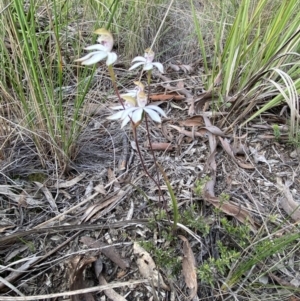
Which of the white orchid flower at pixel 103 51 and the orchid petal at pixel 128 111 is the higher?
the white orchid flower at pixel 103 51

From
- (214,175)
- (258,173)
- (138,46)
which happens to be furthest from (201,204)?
(138,46)

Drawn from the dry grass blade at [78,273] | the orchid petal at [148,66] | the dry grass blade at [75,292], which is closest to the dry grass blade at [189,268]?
the dry grass blade at [75,292]

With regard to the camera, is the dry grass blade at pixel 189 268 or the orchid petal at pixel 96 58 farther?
the dry grass blade at pixel 189 268

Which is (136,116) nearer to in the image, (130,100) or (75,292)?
(130,100)

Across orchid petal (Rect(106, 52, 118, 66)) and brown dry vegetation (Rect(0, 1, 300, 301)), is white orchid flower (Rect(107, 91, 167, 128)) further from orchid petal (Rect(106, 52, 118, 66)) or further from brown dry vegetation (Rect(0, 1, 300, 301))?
brown dry vegetation (Rect(0, 1, 300, 301))

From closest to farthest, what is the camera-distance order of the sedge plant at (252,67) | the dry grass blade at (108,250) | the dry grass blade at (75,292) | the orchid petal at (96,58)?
the orchid petal at (96,58) < the dry grass blade at (75,292) < the dry grass blade at (108,250) < the sedge plant at (252,67)

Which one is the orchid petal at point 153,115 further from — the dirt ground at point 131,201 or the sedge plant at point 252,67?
the sedge plant at point 252,67

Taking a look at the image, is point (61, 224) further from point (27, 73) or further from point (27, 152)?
point (27, 73)

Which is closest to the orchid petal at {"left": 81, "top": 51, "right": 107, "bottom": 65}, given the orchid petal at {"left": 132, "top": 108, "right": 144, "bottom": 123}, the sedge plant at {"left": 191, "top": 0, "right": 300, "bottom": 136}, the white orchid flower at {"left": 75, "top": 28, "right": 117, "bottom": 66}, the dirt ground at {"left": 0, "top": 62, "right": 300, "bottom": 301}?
the white orchid flower at {"left": 75, "top": 28, "right": 117, "bottom": 66}

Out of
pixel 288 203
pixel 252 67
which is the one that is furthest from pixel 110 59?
pixel 252 67
